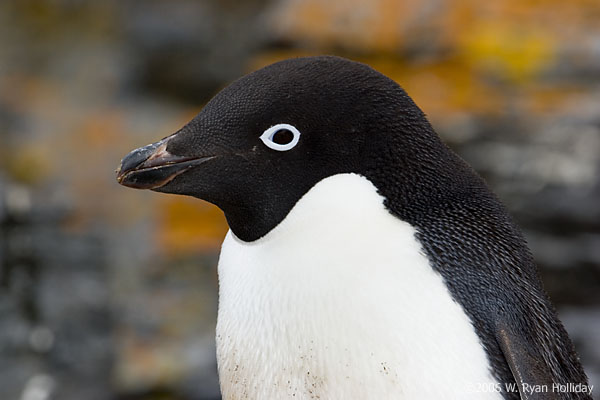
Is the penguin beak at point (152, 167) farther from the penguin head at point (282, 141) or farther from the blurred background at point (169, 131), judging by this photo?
the blurred background at point (169, 131)

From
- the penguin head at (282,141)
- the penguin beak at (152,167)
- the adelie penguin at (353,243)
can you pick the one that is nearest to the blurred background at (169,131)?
the adelie penguin at (353,243)

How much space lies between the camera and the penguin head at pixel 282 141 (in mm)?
1030

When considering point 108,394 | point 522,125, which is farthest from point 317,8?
point 108,394

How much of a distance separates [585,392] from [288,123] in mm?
587

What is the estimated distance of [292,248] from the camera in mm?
1065

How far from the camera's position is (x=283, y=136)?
104 cm

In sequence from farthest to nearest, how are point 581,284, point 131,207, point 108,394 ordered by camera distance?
point 131,207 → point 108,394 → point 581,284

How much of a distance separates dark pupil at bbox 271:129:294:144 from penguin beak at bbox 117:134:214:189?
0.09 metres

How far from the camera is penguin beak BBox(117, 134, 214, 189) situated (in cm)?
103

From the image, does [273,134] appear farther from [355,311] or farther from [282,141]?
[355,311]

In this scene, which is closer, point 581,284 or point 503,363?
point 503,363

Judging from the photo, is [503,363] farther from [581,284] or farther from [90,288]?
[90,288]

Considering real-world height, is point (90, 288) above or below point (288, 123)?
above

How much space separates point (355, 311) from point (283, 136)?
0.25m
